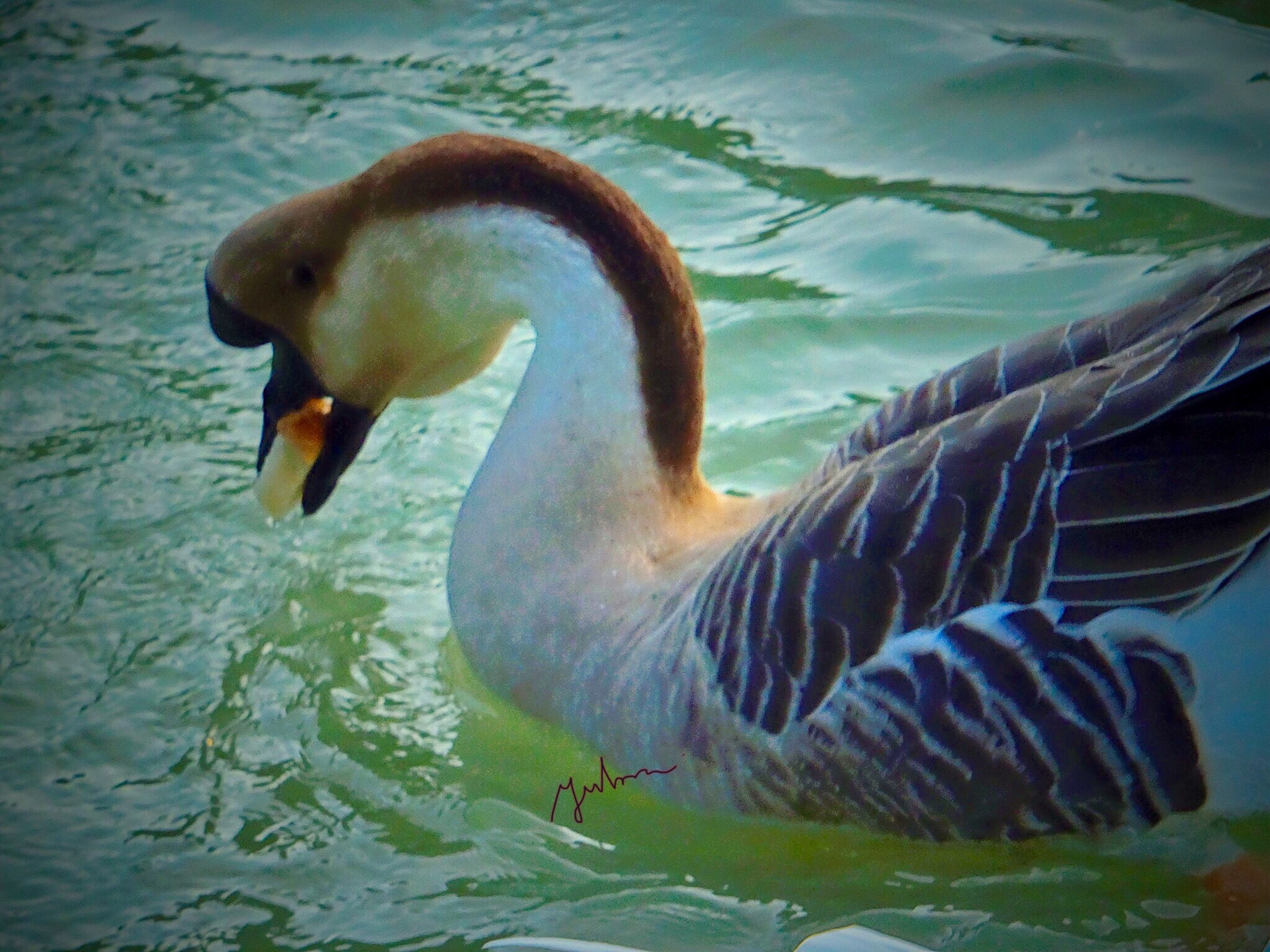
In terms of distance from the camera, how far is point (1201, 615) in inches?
111

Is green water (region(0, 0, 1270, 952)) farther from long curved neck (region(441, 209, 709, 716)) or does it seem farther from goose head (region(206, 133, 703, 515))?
goose head (region(206, 133, 703, 515))

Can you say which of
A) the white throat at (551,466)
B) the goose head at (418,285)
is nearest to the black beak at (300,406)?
the goose head at (418,285)

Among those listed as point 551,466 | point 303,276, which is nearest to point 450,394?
point 303,276

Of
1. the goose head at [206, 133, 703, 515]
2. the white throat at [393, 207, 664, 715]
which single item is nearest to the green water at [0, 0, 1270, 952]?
the white throat at [393, 207, 664, 715]

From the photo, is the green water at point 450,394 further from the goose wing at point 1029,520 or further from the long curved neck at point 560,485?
the goose wing at point 1029,520

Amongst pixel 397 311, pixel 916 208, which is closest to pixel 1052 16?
pixel 916 208

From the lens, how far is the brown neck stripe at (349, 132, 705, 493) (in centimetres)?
340

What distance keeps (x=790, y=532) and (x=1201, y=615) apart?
875 millimetres

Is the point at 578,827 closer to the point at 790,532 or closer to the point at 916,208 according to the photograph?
the point at 790,532

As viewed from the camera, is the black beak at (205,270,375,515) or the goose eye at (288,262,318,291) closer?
the goose eye at (288,262,318,291)

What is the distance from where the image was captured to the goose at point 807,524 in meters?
2.85
